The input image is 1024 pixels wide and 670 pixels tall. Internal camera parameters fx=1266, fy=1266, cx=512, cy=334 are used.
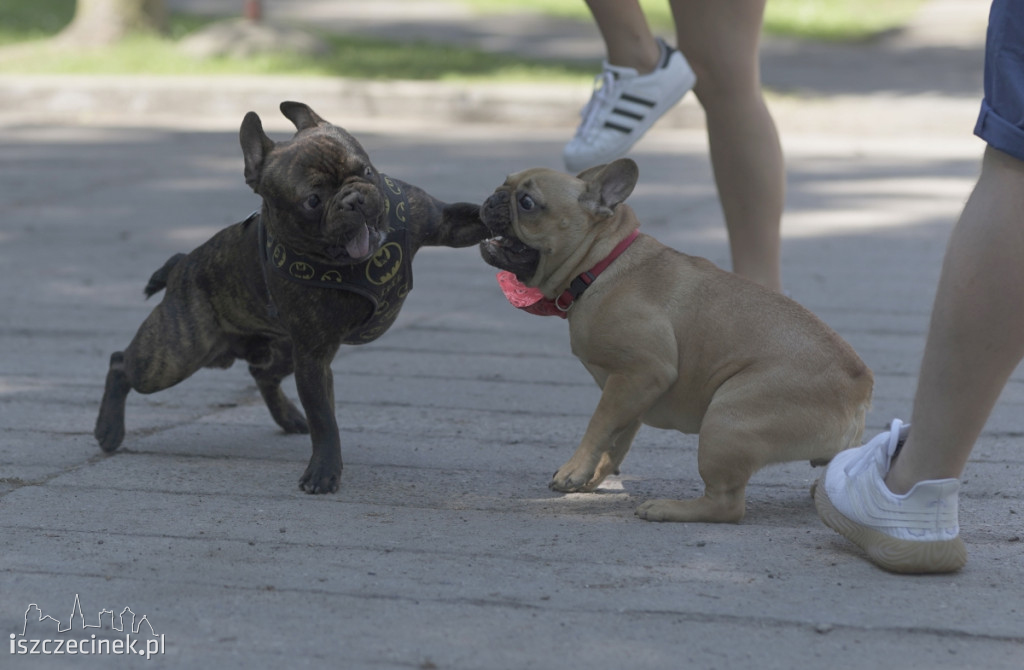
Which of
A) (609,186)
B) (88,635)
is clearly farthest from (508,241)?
(88,635)

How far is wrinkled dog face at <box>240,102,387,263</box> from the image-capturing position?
130 inches

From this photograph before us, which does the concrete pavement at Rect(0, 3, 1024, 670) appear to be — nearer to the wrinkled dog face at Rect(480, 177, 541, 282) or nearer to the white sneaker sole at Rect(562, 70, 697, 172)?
the wrinkled dog face at Rect(480, 177, 541, 282)

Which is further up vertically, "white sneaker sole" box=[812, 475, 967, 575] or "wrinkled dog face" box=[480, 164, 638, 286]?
"wrinkled dog face" box=[480, 164, 638, 286]

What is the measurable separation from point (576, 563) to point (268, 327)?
Answer: 141 cm

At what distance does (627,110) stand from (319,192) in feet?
5.67

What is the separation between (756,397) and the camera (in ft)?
10.4

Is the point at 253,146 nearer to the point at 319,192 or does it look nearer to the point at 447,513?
the point at 319,192

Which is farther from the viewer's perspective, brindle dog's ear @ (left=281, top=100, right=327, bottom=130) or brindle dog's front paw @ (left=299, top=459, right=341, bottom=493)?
brindle dog's ear @ (left=281, top=100, right=327, bottom=130)

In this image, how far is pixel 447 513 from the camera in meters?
3.26

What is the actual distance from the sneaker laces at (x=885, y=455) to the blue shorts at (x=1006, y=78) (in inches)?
26.7

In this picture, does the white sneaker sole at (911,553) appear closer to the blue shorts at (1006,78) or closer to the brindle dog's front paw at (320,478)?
the blue shorts at (1006,78)

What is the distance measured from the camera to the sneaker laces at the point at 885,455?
9.54 feet

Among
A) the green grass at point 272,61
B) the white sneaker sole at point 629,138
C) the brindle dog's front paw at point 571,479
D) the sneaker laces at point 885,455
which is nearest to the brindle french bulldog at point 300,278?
the brindle dog's front paw at point 571,479

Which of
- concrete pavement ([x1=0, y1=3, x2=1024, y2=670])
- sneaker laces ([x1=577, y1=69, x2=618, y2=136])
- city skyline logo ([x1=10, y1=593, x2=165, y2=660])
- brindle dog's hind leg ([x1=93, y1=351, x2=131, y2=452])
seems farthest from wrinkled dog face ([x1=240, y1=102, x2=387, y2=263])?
sneaker laces ([x1=577, y1=69, x2=618, y2=136])
